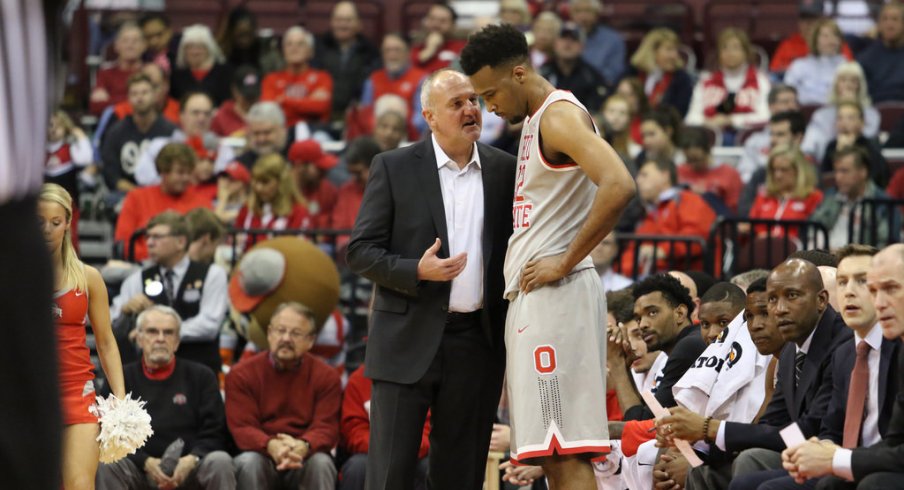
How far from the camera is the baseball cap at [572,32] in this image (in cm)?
1355

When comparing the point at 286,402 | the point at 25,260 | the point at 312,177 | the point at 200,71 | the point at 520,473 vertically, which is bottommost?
the point at 520,473

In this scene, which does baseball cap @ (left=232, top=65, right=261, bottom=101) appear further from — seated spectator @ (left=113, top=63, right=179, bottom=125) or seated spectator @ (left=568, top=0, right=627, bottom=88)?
seated spectator @ (left=568, top=0, right=627, bottom=88)

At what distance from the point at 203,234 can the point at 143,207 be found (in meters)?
1.30

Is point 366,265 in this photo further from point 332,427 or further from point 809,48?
point 809,48

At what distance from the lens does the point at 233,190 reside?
11453 mm

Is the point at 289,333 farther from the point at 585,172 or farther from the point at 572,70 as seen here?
the point at 572,70

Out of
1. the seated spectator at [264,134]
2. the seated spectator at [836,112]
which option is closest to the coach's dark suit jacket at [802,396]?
the seated spectator at [836,112]

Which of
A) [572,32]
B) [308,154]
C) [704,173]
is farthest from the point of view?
[572,32]

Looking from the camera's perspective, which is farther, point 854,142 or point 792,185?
point 854,142

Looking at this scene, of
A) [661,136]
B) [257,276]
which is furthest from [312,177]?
[661,136]

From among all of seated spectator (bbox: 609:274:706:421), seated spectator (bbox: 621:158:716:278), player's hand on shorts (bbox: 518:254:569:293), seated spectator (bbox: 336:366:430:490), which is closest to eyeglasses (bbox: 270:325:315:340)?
seated spectator (bbox: 336:366:430:490)

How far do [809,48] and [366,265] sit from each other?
953 centimetres

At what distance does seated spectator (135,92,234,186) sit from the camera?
12211 millimetres

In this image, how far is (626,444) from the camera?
6.46m
